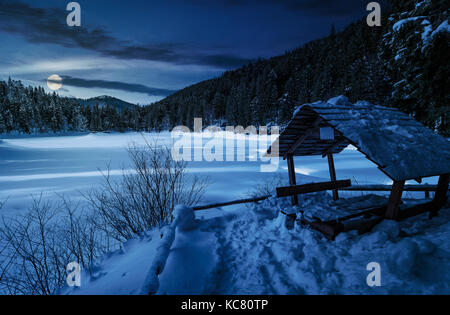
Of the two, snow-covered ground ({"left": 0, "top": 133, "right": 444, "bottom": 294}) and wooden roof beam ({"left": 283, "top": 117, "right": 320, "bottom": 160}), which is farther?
wooden roof beam ({"left": 283, "top": 117, "right": 320, "bottom": 160})

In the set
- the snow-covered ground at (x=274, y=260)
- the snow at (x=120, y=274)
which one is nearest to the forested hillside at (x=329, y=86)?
the snow-covered ground at (x=274, y=260)

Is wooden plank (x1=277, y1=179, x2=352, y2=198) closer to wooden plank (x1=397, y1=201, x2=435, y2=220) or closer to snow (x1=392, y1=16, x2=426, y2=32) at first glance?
wooden plank (x1=397, y1=201, x2=435, y2=220)

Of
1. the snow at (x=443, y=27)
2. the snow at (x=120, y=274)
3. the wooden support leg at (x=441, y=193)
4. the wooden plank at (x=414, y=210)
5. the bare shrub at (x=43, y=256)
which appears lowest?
the bare shrub at (x=43, y=256)

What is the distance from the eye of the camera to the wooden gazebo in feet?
10.9

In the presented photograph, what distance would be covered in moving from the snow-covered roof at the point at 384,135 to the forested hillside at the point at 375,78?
19.6 ft

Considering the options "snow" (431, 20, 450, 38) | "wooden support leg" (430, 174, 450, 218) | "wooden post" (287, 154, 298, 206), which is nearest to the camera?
"wooden support leg" (430, 174, 450, 218)

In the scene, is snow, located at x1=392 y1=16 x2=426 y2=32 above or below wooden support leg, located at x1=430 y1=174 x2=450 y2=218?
above

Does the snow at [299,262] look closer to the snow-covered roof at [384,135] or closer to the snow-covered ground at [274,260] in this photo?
the snow-covered ground at [274,260]

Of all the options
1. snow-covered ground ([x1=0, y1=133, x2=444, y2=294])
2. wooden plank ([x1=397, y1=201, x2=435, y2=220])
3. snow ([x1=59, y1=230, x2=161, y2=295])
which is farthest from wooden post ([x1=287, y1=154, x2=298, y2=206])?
snow ([x1=59, y1=230, x2=161, y2=295])

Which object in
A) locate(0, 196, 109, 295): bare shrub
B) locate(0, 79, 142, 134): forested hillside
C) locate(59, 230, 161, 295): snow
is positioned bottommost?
locate(0, 196, 109, 295): bare shrub

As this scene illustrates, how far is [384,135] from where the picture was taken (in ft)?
12.2

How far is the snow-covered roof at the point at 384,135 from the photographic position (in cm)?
330

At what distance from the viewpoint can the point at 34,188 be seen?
13.6 meters
